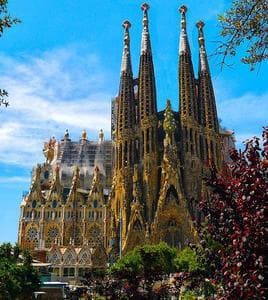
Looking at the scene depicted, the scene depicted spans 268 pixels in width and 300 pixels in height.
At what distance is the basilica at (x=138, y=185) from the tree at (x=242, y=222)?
42.6 meters

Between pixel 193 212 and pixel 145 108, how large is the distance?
625 inches

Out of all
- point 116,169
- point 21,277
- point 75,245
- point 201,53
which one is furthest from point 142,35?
point 21,277

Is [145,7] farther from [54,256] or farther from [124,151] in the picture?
[54,256]

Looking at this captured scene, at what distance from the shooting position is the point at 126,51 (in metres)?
63.5

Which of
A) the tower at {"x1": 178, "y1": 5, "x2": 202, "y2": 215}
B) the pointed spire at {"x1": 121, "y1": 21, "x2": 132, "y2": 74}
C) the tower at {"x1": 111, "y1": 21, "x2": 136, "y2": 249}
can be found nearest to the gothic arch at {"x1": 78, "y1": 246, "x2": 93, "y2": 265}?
the tower at {"x1": 111, "y1": 21, "x2": 136, "y2": 249}

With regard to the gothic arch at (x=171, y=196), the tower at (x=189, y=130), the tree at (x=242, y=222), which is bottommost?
the tree at (x=242, y=222)

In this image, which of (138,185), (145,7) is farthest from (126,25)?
(138,185)

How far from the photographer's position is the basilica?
51.4m

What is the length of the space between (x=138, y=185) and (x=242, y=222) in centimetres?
4701

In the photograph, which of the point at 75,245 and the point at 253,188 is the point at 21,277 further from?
the point at 75,245

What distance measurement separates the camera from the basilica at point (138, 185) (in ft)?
169

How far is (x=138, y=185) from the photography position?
52.8m

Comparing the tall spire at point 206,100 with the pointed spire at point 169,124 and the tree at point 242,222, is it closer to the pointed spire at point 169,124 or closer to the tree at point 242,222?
the pointed spire at point 169,124

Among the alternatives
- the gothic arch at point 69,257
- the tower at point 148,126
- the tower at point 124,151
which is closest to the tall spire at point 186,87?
the tower at point 148,126
